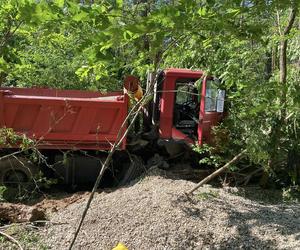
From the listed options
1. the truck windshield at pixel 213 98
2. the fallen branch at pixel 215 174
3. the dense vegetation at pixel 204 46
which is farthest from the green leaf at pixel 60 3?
the truck windshield at pixel 213 98

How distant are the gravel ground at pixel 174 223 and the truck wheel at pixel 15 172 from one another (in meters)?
1.41

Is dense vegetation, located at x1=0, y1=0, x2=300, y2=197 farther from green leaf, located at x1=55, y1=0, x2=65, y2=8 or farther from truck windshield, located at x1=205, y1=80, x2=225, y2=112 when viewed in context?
truck windshield, located at x1=205, y1=80, x2=225, y2=112

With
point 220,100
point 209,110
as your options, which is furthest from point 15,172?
point 220,100

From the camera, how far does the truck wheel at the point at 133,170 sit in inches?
326

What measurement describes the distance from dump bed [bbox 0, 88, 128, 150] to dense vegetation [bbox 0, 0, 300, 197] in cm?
100

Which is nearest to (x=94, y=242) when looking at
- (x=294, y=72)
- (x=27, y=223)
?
(x=27, y=223)

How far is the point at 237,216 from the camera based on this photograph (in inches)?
249

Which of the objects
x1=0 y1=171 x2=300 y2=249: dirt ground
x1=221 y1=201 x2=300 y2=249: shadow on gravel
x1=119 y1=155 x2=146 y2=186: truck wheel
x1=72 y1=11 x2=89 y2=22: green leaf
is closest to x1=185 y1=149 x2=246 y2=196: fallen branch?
x1=0 y1=171 x2=300 y2=249: dirt ground

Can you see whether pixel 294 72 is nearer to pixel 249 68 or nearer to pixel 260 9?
pixel 249 68

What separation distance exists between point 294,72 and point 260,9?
3961mm

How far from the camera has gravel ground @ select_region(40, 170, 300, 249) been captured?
569 centimetres

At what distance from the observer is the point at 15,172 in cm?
799

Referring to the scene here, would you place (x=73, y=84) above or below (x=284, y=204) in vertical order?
above

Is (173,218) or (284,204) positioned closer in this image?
(173,218)
